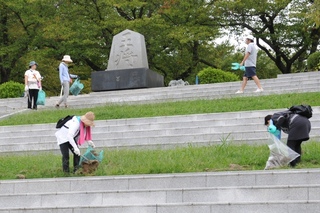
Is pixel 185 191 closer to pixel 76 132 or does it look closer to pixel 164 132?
pixel 76 132

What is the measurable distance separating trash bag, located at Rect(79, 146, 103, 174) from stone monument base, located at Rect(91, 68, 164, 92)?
1224 cm

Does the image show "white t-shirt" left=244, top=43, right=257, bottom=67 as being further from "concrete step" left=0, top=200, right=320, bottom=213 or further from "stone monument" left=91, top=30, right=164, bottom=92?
"concrete step" left=0, top=200, right=320, bottom=213

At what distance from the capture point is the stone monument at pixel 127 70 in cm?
2050

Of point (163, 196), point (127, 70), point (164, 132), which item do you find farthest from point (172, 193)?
point (127, 70)

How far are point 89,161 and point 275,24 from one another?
24943mm

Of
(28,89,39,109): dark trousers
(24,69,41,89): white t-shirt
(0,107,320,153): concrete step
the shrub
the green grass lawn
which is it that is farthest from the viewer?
the shrub

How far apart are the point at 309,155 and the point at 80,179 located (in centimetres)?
345

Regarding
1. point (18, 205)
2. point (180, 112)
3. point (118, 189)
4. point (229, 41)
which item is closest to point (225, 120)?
point (180, 112)

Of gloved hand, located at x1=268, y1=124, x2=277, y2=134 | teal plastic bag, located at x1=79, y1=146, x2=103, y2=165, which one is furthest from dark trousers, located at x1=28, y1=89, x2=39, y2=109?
gloved hand, located at x1=268, y1=124, x2=277, y2=134

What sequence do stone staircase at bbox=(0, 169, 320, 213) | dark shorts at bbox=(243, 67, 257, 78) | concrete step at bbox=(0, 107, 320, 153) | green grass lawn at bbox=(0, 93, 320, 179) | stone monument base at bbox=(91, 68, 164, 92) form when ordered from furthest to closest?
stone monument base at bbox=(91, 68, 164, 92), dark shorts at bbox=(243, 67, 257, 78), concrete step at bbox=(0, 107, 320, 153), green grass lawn at bbox=(0, 93, 320, 179), stone staircase at bbox=(0, 169, 320, 213)

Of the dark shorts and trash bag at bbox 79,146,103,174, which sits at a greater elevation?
the dark shorts

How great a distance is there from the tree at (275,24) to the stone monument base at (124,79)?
10309 millimetres

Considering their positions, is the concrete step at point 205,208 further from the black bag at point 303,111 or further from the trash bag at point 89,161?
the black bag at point 303,111

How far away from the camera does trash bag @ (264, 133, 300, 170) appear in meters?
7.50
